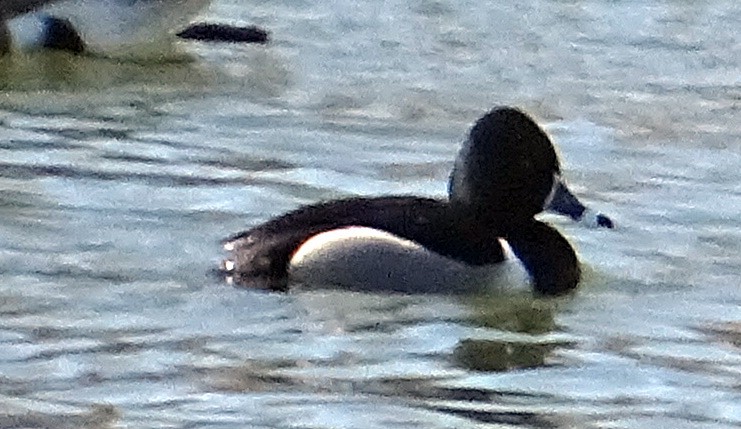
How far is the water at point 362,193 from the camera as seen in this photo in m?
7.50

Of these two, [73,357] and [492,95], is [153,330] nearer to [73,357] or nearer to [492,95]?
[73,357]

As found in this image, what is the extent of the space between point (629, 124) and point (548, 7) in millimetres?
3106

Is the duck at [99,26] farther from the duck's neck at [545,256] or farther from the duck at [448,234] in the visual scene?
the duck's neck at [545,256]

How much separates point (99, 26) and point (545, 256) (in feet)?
18.8

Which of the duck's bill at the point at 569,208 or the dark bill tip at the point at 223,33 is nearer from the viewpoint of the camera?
the duck's bill at the point at 569,208

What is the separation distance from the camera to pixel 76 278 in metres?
8.67

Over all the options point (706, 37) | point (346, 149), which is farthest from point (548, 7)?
point (346, 149)

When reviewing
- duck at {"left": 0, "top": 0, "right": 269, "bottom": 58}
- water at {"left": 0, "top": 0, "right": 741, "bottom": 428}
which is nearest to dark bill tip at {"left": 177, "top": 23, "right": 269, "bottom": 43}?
duck at {"left": 0, "top": 0, "right": 269, "bottom": 58}

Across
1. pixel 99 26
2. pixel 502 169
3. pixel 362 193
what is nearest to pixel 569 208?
pixel 502 169

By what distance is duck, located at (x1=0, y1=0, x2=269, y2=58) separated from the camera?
13.9 meters

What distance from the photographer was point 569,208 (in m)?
9.00

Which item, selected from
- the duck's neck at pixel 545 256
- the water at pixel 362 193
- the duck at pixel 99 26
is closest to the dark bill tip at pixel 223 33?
the duck at pixel 99 26

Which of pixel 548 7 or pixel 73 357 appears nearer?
pixel 73 357

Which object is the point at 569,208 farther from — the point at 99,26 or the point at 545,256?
the point at 99,26
